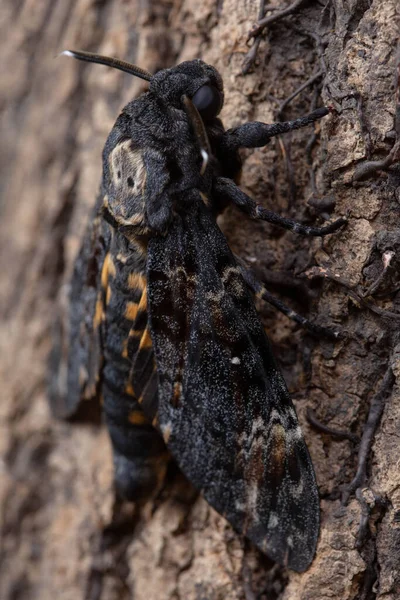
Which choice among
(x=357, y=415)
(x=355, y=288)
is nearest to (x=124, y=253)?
(x=355, y=288)

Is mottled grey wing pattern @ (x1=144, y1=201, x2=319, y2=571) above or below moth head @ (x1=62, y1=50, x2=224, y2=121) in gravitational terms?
below

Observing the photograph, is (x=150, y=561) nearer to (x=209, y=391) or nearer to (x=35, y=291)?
(x=209, y=391)

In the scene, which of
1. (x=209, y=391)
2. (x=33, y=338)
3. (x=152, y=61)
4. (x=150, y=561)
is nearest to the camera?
(x=209, y=391)

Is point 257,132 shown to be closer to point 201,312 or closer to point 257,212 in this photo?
point 257,212

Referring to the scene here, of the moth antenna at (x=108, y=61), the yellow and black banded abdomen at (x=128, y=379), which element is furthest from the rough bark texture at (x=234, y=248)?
the moth antenna at (x=108, y=61)

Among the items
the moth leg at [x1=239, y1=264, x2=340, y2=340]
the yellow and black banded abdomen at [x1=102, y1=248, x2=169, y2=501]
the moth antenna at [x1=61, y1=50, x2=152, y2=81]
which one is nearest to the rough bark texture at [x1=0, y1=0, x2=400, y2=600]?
the moth leg at [x1=239, y1=264, x2=340, y2=340]

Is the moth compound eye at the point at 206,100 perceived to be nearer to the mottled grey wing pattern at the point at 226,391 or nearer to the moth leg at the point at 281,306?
the mottled grey wing pattern at the point at 226,391

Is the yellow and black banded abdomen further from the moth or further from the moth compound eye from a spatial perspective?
the moth compound eye
